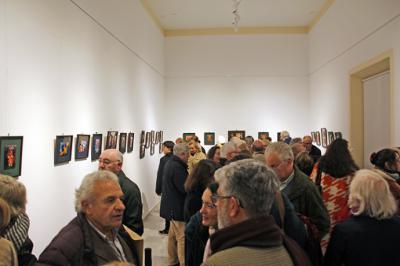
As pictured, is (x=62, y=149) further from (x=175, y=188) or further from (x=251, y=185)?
(x=251, y=185)

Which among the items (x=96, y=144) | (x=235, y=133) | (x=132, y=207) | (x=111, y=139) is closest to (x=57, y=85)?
(x=96, y=144)

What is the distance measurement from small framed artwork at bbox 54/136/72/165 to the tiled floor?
3.09 m

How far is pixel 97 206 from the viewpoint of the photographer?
114 inches

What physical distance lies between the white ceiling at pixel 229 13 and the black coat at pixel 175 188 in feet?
24.9

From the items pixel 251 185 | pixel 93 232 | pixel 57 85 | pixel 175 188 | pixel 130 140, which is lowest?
pixel 175 188

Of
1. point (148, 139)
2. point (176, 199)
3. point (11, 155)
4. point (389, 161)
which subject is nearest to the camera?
point (11, 155)

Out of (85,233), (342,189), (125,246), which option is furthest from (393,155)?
(85,233)

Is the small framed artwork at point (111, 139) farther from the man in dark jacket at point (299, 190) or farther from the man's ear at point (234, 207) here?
the man's ear at point (234, 207)

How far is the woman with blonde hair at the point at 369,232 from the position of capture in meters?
3.07

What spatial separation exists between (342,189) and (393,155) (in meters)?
1.20

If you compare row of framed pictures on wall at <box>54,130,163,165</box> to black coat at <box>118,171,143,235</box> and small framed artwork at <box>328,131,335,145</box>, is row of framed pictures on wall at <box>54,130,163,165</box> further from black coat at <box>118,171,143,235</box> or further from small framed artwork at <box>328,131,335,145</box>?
small framed artwork at <box>328,131,335,145</box>

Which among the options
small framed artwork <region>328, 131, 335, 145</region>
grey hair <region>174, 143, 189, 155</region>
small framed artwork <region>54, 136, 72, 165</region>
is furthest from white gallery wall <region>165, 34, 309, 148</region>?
small framed artwork <region>54, 136, 72, 165</region>

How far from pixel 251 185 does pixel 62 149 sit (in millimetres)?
4510

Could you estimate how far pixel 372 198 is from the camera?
124 inches
